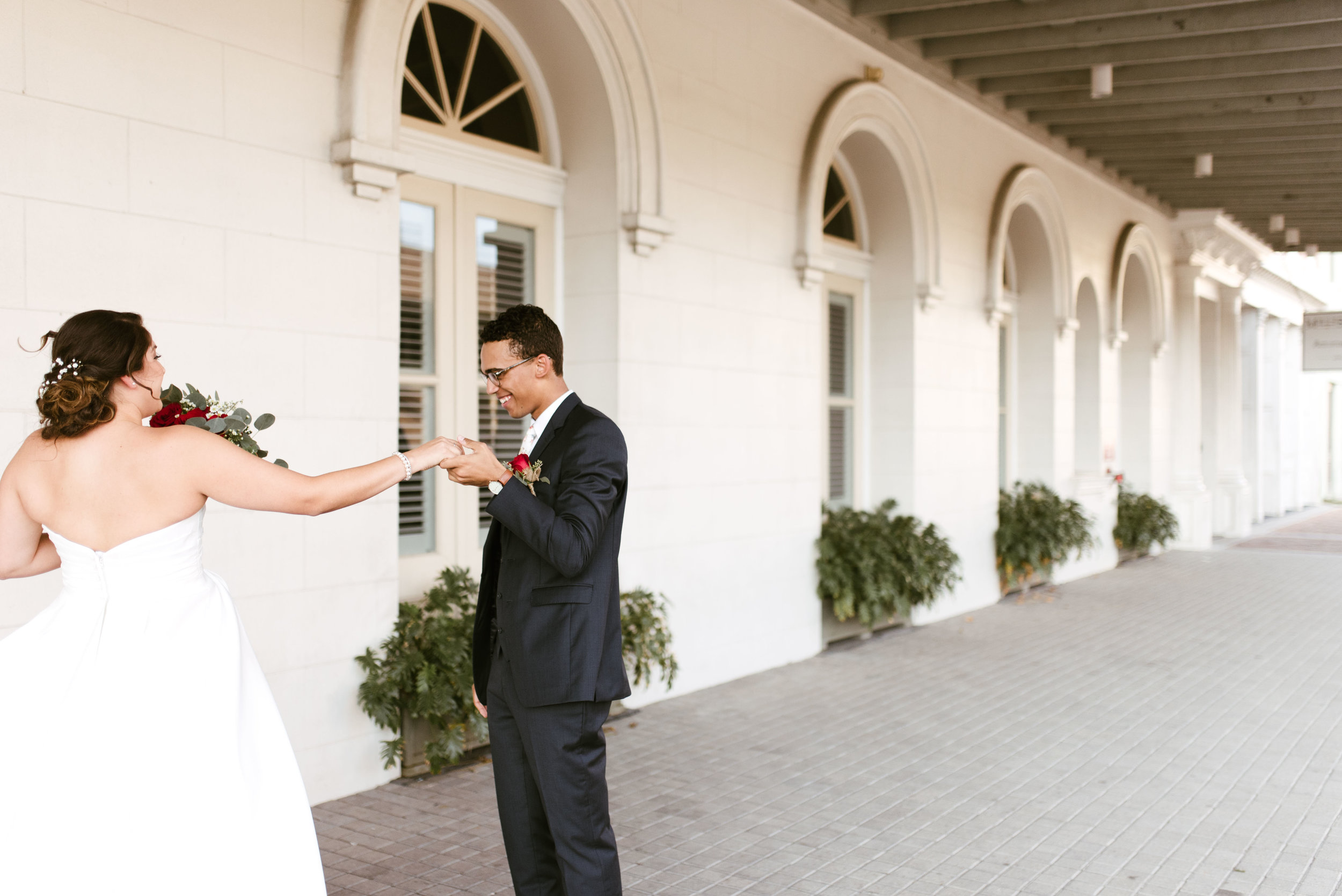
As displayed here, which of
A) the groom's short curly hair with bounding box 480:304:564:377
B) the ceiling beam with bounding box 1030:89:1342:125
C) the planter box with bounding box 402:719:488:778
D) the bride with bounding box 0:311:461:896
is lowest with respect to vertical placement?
the planter box with bounding box 402:719:488:778

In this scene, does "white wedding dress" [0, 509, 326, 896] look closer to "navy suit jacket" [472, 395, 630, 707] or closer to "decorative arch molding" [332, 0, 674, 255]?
"navy suit jacket" [472, 395, 630, 707]

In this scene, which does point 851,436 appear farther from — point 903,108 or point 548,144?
point 548,144

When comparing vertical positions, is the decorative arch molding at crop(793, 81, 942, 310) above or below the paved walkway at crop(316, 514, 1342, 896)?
above

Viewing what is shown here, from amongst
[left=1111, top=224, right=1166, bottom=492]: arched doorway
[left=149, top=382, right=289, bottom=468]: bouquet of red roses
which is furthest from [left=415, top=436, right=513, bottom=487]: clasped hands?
[left=1111, top=224, right=1166, bottom=492]: arched doorway

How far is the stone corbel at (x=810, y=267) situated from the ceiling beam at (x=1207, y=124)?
481cm

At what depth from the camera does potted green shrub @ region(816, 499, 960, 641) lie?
25.3ft

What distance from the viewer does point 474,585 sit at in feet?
17.3

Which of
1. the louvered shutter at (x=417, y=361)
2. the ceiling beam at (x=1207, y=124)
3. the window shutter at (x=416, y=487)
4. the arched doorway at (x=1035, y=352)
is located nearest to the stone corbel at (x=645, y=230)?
the louvered shutter at (x=417, y=361)

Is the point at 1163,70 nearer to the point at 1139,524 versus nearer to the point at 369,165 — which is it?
the point at 1139,524

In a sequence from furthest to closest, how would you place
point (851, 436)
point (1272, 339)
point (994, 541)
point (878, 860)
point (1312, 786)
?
point (1272, 339)
point (994, 541)
point (851, 436)
point (1312, 786)
point (878, 860)

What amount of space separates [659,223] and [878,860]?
3.52 m

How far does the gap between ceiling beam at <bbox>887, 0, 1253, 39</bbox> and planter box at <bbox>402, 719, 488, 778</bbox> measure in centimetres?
632

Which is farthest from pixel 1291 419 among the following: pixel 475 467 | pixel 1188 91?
pixel 475 467

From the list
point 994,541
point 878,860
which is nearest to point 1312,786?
point 878,860
